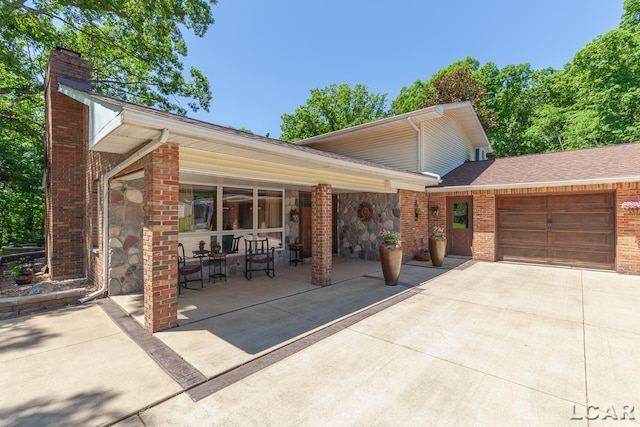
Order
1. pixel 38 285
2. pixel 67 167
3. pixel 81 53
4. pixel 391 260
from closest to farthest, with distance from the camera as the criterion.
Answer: pixel 38 285
pixel 391 260
pixel 67 167
pixel 81 53

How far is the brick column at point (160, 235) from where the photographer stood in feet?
12.2

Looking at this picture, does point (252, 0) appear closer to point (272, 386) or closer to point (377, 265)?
point (377, 265)

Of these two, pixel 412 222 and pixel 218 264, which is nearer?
pixel 218 264

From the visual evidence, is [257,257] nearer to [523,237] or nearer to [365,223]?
[365,223]

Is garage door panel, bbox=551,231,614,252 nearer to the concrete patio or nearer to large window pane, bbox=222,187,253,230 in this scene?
the concrete patio

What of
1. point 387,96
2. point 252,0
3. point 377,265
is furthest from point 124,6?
point 387,96

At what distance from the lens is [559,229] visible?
8398mm

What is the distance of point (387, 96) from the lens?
28094 millimetres

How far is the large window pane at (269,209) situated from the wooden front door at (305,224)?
990 mm

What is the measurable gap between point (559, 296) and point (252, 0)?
1432 centimetres

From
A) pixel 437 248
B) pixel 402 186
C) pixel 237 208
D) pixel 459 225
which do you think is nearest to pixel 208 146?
pixel 237 208

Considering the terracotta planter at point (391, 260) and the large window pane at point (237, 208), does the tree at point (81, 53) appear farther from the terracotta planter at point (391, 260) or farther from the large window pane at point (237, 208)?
the terracotta planter at point (391, 260)

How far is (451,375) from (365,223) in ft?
23.6

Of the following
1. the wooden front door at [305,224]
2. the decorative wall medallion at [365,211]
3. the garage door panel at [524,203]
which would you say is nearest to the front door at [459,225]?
the garage door panel at [524,203]
